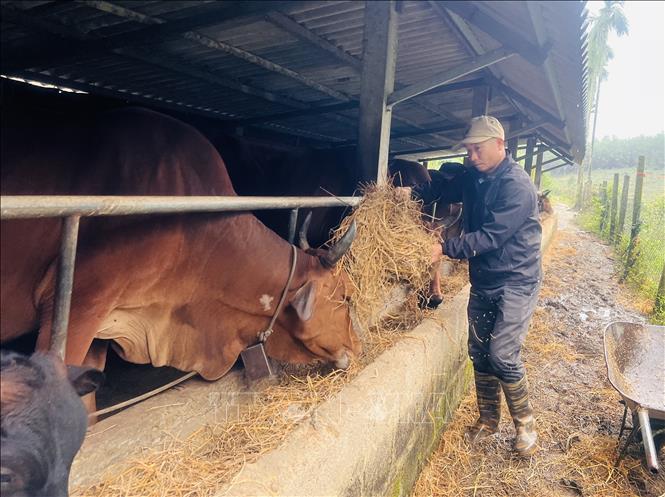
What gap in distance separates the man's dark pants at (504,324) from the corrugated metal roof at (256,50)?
1837 millimetres

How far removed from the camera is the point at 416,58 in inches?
200

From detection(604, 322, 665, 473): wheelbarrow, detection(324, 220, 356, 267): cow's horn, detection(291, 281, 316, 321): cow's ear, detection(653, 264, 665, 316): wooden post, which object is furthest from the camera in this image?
detection(653, 264, 665, 316): wooden post

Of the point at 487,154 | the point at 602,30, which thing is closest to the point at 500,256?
the point at 487,154

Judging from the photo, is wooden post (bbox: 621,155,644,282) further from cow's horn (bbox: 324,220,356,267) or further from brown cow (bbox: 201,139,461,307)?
cow's horn (bbox: 324,220,356,267)

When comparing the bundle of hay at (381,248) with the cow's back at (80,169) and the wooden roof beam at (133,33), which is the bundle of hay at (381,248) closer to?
the cow's back at (80,169)

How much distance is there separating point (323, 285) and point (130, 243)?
1321mm

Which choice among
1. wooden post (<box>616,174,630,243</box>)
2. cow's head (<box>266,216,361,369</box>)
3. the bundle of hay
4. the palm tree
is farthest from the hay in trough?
the palm tree

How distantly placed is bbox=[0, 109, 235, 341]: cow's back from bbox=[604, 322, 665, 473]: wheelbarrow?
11.1 feet

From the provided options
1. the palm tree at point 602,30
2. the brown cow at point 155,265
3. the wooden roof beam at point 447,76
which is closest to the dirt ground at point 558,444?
the brown cow at point 155,265

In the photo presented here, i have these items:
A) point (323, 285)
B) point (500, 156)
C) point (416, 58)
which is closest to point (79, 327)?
point (323, 285)

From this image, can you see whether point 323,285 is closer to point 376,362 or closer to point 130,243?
point 376,362

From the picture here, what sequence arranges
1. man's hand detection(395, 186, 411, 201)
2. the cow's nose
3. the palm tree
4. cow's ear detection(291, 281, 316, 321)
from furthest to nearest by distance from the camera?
1. the palm tree
2. man's hand detection(395, 186, 411, 201)
3. the cow's nose
4. cow's ear detection(291, 281, 316, 321)

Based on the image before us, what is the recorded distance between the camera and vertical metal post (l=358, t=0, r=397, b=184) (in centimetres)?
365

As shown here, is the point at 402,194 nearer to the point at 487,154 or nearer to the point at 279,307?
the point at 487,154
